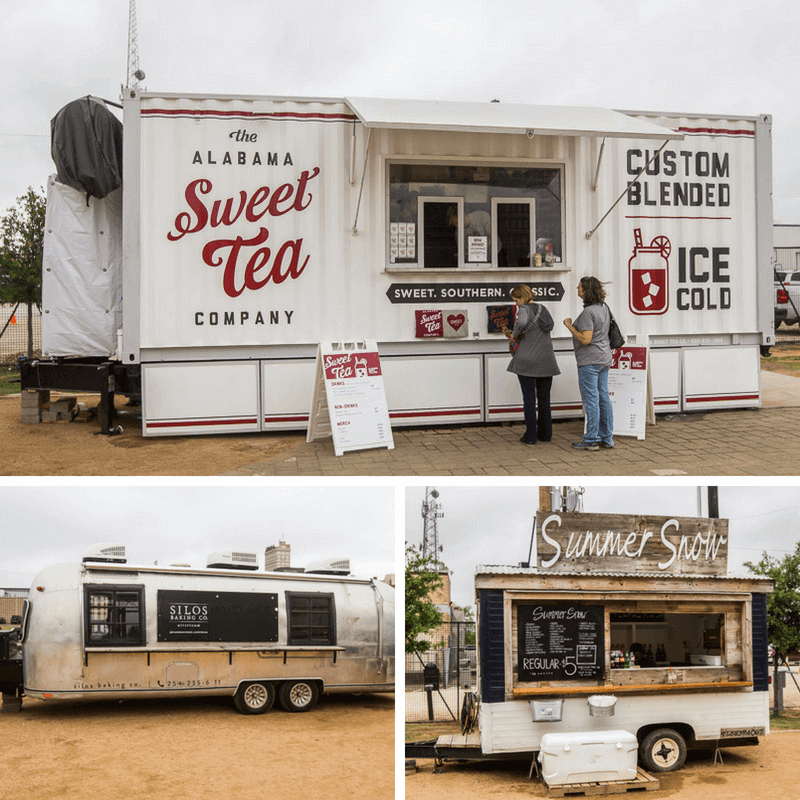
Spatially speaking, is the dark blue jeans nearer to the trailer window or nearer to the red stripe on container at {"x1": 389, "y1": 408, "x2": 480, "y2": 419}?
the red stripe on container at {"x1": 389, "y1": 408, "x2": 480, "y2": 419}

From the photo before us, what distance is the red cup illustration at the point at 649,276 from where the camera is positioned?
34.2ft

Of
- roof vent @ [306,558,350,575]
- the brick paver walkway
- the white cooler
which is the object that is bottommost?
the white cooler

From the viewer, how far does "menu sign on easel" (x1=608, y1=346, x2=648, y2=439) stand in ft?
31.5

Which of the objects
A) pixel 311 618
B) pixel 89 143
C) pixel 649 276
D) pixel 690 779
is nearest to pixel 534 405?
pixel 649 276

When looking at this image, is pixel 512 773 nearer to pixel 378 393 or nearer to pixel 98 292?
pixel 378 393

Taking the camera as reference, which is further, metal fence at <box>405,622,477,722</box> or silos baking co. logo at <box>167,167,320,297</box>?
silos baking co. logo at <box>167,167,320,297</box>

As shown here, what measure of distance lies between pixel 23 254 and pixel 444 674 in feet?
51.8

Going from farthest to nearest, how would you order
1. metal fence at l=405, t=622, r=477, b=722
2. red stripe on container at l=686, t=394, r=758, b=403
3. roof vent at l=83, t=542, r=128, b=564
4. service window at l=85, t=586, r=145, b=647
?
red stripe on container at l=686, t=394, r=758, b=403, service window at l=85, t=586, r=145, b=647, roof vent at l=83, t=542, r=128, b=564, metal fence at l=405, t=622, r=477, b=722

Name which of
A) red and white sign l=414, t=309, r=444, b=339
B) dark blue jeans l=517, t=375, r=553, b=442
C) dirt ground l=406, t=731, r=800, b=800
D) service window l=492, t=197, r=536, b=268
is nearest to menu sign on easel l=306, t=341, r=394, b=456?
red and white sign l=414, t=309, r=444, b=339

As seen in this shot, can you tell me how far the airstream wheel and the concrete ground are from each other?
224 centimetres

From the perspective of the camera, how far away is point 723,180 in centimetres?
1056

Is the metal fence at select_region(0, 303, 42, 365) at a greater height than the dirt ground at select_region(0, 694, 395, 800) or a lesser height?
greater

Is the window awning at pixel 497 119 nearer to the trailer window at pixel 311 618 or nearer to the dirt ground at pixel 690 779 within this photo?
the trailer window at pixel 311 618

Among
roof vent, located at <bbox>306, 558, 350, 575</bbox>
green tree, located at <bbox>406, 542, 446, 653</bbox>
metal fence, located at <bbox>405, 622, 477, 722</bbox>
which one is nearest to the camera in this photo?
metal fence, located at <bbox>405, 622, 477, 722</bbox>
